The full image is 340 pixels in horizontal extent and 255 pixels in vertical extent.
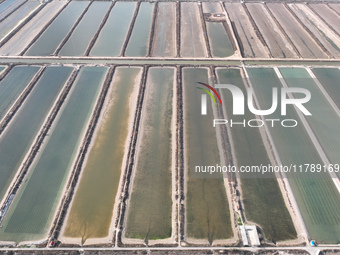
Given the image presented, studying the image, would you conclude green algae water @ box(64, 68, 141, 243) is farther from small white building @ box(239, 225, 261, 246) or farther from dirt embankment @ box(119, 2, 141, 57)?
small white building @ box(239, 225, 261, 246)

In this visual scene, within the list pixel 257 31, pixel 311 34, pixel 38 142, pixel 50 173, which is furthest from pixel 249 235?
pixel 311 34

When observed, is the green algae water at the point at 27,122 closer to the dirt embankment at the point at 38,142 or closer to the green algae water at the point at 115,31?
the dirt embankment at the point at 38,142

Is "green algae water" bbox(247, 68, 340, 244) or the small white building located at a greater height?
"green algae water" bbox(247, 68, 340, 244)

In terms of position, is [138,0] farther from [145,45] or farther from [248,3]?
[248,3]

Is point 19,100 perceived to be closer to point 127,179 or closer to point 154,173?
point 127,179

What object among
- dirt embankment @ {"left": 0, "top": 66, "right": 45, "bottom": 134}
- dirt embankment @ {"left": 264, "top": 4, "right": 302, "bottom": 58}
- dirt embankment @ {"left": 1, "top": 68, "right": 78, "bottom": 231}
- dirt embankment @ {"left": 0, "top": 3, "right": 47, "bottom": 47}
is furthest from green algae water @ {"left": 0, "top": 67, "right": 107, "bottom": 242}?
dirt embankment @ {"left": 264, "top": 4, "right": 302, "bottom": 58}
